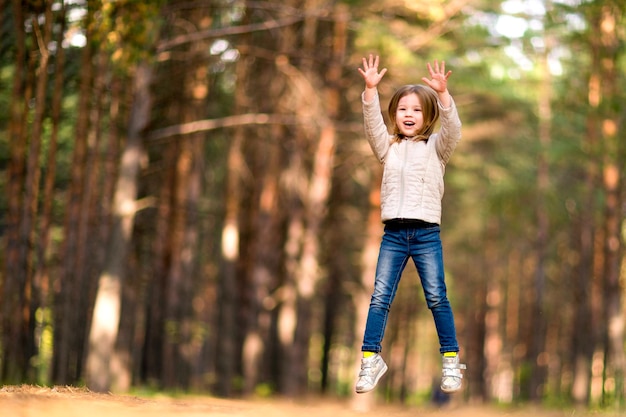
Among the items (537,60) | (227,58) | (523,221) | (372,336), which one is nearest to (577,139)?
(537,60)

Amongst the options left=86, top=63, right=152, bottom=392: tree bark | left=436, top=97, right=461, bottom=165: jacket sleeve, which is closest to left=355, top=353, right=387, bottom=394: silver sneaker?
left=436, top=97, right=461, bottom=165: jacket sleeve

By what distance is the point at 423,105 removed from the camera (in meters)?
6.98

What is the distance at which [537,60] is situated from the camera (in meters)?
29.2

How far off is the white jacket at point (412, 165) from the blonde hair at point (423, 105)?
0.07 meters

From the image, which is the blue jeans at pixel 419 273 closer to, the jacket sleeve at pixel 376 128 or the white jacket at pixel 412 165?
the white jacket at pixel 412 165

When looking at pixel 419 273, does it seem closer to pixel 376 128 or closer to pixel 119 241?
pixel 376 128

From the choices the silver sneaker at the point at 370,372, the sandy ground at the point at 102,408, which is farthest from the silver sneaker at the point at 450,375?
the silver sneaker at the point at 370,372

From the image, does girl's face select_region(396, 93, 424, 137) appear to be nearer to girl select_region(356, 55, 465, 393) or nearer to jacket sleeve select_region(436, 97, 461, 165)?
girl select_region(356, 55, 465, 393)

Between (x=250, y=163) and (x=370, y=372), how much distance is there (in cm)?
2358

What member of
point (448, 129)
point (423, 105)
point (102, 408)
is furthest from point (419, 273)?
point (102, 408)

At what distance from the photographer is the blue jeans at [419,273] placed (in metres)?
6.91

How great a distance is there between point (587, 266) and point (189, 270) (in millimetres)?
13438

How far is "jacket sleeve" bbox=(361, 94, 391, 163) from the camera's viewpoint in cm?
695

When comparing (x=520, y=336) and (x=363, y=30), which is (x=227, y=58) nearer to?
(x=363, y=30)
